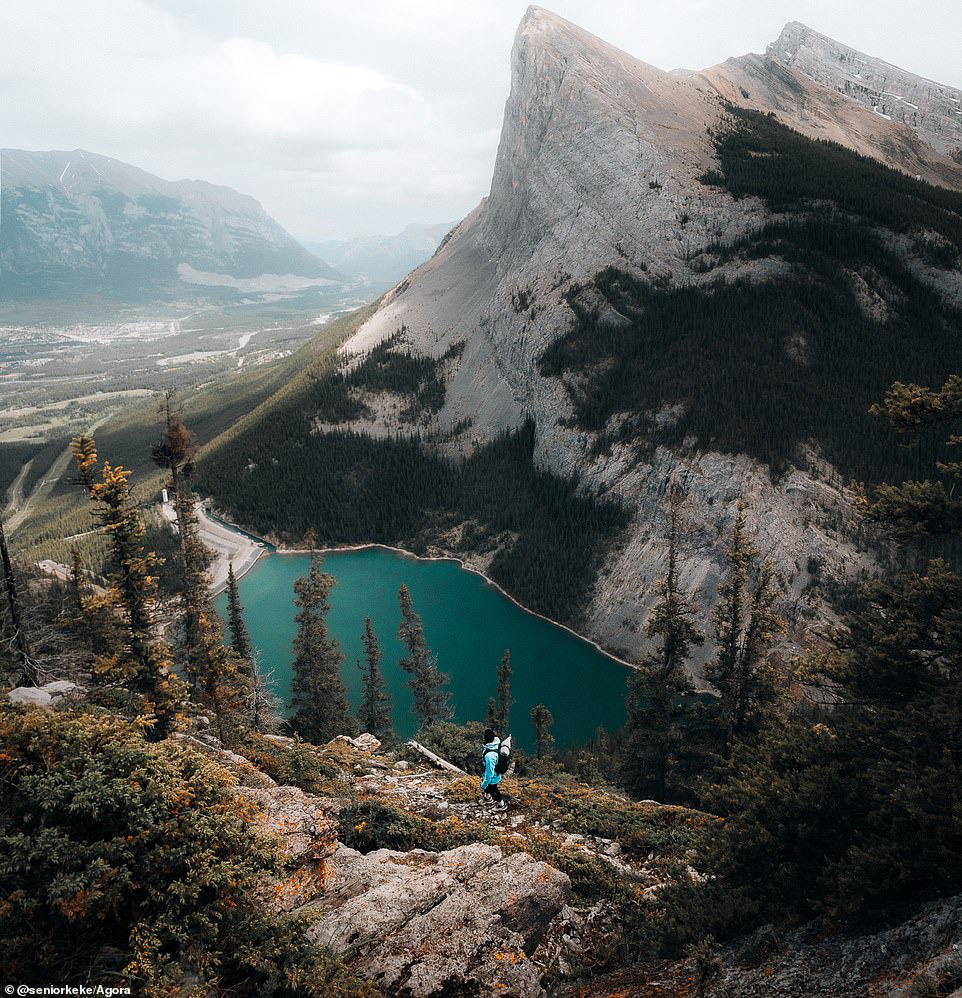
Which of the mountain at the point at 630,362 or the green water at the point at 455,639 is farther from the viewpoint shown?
the mountain at the point at 630,362

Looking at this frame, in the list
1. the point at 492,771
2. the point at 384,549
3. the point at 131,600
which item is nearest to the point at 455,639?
the point at 384,549

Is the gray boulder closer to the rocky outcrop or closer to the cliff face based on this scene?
the rocky outcrop

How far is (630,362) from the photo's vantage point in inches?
4555

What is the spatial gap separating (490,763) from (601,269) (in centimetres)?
13224

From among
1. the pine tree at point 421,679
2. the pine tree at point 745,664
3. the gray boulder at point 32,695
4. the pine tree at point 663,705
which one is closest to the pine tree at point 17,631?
the gray boulder at point 32,695

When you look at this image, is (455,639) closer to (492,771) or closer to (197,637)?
(197,637)

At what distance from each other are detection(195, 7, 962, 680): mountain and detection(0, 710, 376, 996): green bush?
254ft

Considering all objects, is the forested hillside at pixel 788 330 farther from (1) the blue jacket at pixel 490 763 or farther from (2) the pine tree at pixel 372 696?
(1) the blue jacket at pixel 490 763

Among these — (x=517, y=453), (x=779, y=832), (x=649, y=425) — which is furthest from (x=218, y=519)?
(x=779, y=832)

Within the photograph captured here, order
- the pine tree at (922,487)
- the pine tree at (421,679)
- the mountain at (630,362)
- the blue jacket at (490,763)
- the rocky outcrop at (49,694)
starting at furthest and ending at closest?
the mountain at (630,362), the pine tree at (421,679), the blue jacket at (490,763), the rocky outcrop at (49,694), the pine tree at (922,487)

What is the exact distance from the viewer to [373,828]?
16.8m

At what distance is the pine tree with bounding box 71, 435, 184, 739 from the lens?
22.2 m


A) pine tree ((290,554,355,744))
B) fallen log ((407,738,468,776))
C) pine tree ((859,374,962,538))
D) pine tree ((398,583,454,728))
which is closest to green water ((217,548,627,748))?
pine tree ((398,583,454,728))

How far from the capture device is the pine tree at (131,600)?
22234 millimetres
